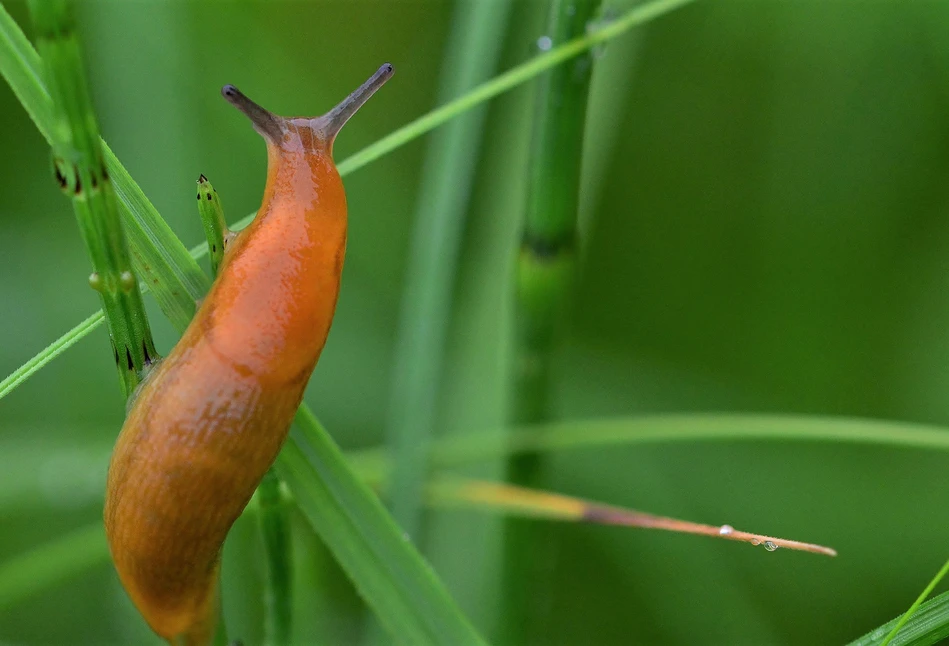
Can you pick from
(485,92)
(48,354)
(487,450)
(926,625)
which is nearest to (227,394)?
(48,354)

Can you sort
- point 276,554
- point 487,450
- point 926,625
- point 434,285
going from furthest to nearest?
point 487,450 → point 434,285 → point 276,554 → point 926,625

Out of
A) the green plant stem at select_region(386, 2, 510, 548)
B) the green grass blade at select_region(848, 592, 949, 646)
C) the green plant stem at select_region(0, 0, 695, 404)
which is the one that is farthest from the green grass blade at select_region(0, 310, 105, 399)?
the green grass blade at select_region(848, 592, 949, 646)

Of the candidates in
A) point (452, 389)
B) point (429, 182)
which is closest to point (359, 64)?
point (429, 182)

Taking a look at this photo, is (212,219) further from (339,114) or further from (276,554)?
(276,554)

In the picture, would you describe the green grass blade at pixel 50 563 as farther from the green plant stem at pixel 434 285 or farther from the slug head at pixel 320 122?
the slug head at pixel 320 122

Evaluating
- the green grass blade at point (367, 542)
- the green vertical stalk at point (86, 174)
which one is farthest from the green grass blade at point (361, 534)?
the green vertical stalk at point (86, 174)

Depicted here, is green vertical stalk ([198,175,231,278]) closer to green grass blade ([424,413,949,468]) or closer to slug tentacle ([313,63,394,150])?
slug tentacle ([313,63,394,150])

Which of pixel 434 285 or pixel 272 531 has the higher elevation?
pixel 434 285
